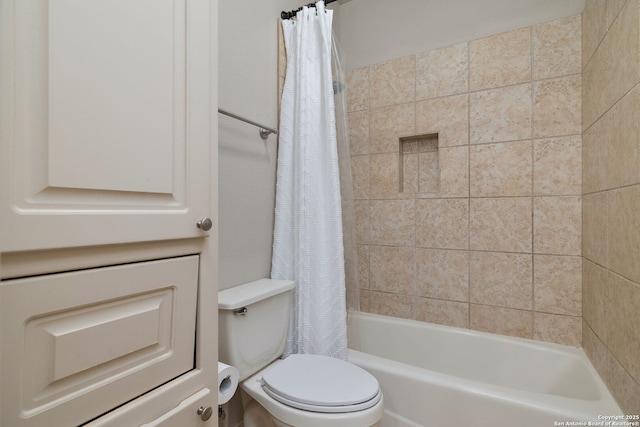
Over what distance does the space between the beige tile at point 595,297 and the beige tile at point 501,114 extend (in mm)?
714

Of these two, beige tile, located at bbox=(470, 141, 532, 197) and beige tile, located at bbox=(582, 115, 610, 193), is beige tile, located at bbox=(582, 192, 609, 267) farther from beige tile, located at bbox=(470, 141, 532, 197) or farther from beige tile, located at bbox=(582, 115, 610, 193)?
beige tile, located at bbox=(470, 141, 532, 197)

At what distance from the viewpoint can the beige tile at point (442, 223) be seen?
178cm

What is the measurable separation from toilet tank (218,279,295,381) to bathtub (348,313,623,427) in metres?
0.40

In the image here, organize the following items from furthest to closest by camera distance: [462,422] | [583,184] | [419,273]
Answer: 1. [419,273]
2. [583,184]
3. [462,422]

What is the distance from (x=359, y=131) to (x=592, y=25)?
3.97 ft

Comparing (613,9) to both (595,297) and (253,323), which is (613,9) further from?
(253,323)

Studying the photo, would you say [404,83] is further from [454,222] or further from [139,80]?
[139,80]

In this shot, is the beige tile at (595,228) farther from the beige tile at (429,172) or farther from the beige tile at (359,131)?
the beige tile at (359,131)

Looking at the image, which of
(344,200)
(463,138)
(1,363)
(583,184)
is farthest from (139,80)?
(583,184)

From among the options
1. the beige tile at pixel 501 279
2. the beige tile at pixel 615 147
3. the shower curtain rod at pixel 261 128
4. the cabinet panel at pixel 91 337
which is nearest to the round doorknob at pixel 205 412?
the cabinet panel at pixel 91 337

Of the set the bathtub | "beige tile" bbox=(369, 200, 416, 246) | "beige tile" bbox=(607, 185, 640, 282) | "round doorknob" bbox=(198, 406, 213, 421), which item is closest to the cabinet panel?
"round doorknob" bbox=(198, 406, 213, 421)

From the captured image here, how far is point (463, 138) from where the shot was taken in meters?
1.77

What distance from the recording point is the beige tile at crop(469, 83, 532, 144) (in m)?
1.63

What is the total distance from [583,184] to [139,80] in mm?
1861
